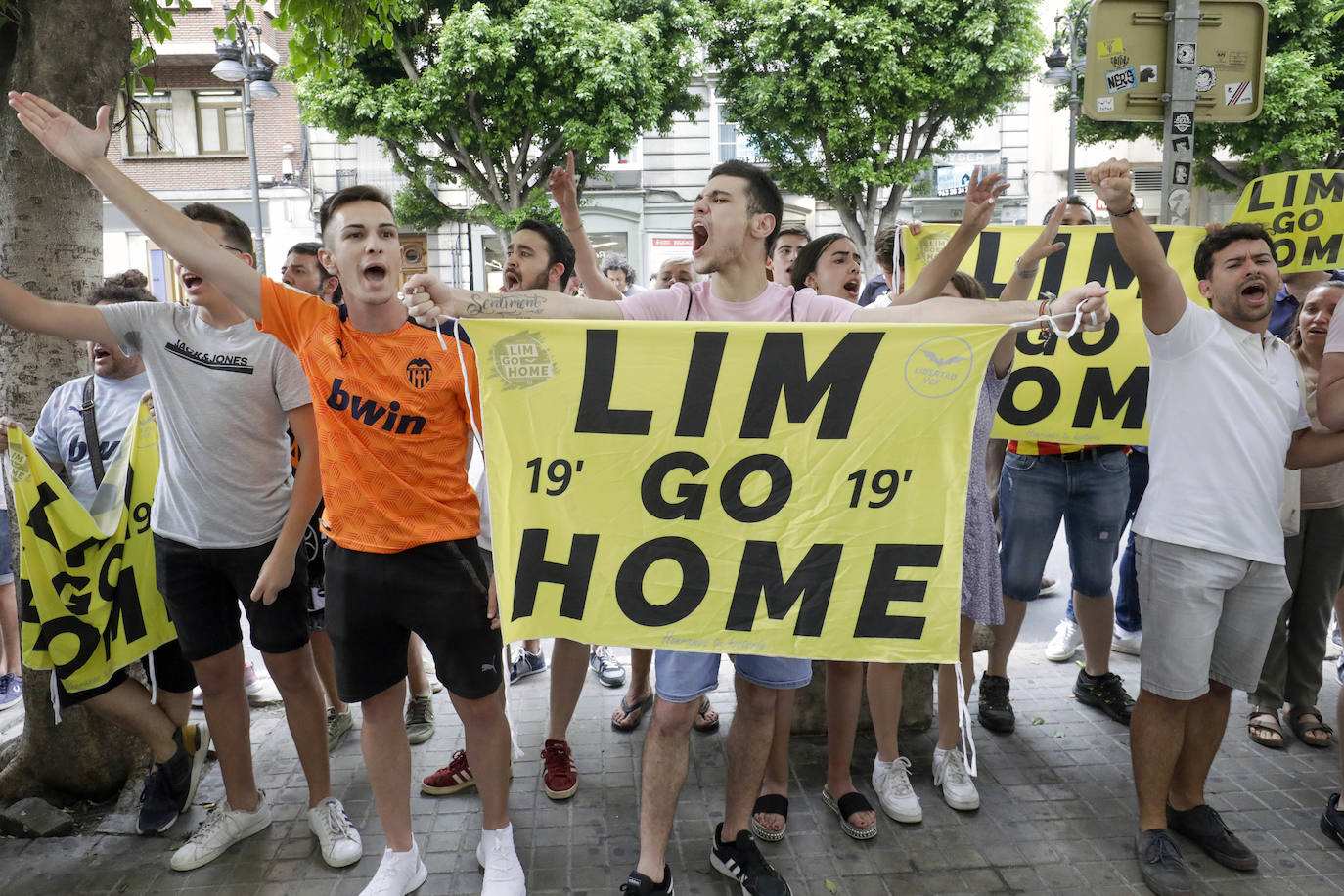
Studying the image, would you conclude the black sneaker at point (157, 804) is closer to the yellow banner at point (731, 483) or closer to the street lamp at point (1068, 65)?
the yellow banner at point (731, 483)

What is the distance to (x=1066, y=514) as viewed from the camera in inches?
172

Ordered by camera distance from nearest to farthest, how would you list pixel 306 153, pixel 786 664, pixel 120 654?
pixel 786 664 → pixel 120 654 → pixel 306 153

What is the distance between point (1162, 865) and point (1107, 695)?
4.60 ft

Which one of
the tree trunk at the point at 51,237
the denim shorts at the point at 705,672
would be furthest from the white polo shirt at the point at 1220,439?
the tree trunk at the point at 51,237

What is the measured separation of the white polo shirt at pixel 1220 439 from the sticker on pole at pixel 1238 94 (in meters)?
2.39

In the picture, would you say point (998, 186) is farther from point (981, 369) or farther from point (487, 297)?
point (487, 297)

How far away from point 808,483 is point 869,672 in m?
1.29

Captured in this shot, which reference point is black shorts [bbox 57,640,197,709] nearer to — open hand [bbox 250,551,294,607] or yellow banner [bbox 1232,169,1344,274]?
open hand [bbox 250,551,294,607]

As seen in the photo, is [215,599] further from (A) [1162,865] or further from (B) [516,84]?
(B) [516,84]

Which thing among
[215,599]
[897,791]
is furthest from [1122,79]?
[215,599]

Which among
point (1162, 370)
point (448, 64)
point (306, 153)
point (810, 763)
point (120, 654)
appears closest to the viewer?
point (1162, 370)

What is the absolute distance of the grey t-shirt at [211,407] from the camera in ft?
10.4

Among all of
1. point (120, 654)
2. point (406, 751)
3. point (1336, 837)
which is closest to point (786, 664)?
point (406, 751)

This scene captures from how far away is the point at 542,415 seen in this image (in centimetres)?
270
